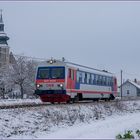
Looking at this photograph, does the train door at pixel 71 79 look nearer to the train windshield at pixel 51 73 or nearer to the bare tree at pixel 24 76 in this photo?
the train windshield at pixel 51 73

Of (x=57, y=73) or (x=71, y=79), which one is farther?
(x=71, y=79)

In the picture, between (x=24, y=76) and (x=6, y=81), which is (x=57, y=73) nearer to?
(x=24, y=76)

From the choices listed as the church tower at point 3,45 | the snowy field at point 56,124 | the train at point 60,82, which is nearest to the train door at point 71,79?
the train at point 60,82

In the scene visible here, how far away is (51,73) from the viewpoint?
2995 centimetres

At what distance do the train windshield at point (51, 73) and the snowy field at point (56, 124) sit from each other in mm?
3270

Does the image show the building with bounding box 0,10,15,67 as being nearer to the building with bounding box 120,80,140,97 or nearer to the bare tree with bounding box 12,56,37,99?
the building with bounding box 120,80,140,97

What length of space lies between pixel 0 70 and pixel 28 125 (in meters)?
62.3

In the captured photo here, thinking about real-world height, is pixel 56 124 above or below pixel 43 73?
below

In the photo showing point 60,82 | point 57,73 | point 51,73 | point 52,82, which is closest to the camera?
point 60,82

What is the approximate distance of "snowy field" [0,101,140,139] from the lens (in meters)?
16.7

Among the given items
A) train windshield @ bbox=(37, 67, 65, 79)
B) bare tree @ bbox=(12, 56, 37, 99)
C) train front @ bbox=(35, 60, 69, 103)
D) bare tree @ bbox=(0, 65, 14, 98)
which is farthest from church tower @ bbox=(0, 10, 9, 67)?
train front @ bbox=(35, 60, 69, 103)

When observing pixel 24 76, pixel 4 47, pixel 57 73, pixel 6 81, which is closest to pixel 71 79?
pixel 57 73

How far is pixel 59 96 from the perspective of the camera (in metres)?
29.0

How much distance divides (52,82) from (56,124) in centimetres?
926
